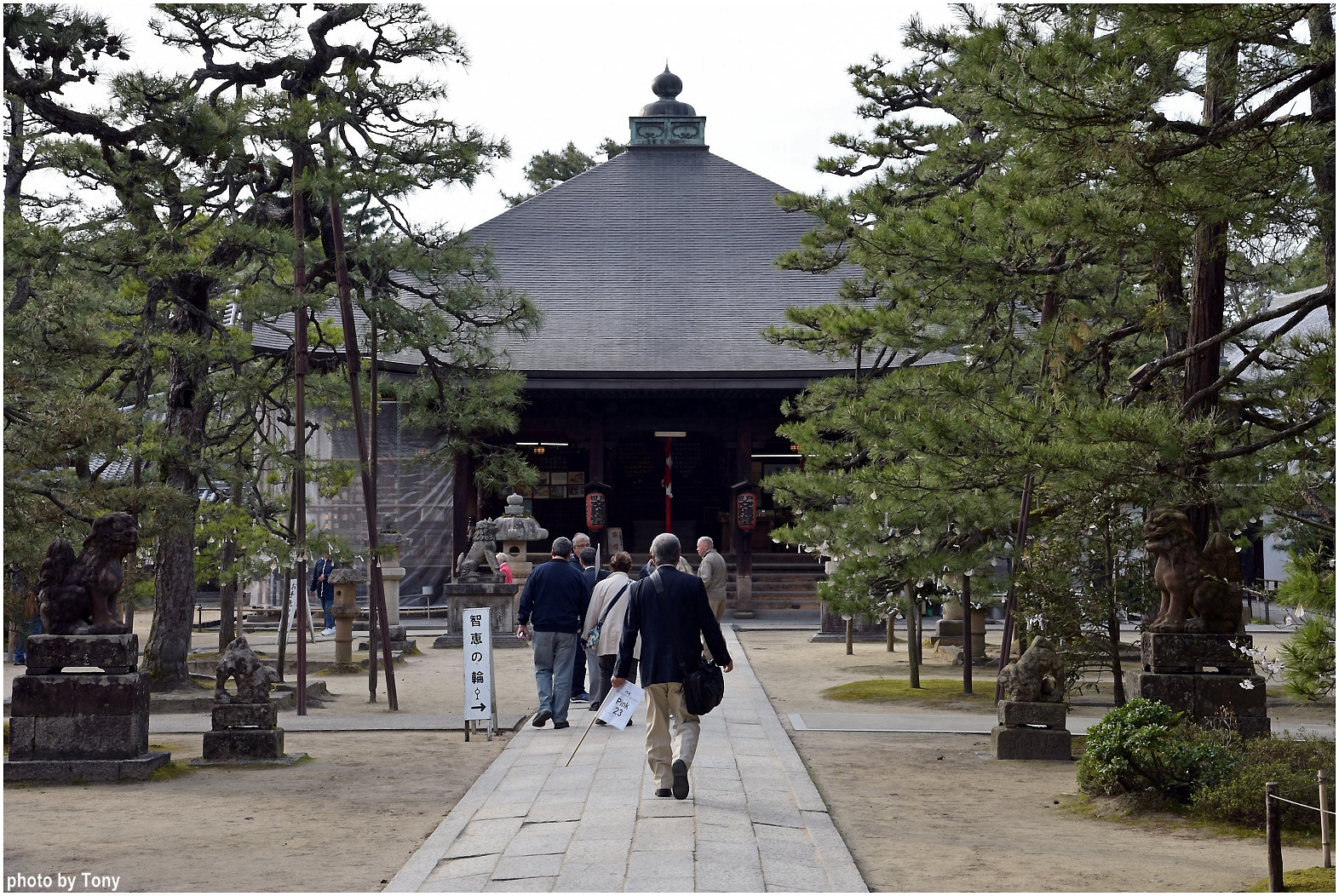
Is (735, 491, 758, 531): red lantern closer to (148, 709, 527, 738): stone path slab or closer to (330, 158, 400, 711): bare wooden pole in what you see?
(330, 158, 400, 711): bare wooden pole

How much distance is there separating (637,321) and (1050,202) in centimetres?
2137

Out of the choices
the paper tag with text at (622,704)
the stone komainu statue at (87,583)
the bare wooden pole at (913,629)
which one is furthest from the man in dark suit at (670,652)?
the bare wooden pole at (913,629)

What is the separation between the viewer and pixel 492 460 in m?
14.9

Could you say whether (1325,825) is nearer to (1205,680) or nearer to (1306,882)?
(1306,882)

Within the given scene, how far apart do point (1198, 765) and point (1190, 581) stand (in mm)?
1611

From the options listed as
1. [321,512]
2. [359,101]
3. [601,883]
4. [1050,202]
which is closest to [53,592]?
[601,883]

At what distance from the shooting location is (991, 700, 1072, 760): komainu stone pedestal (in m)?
9.52

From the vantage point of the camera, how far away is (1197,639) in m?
8.66

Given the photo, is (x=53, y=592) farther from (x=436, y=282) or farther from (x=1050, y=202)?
(x=1050, y=202)

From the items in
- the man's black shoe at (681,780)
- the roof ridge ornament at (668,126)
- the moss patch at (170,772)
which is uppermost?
the roof ridge ornament at (668,126)

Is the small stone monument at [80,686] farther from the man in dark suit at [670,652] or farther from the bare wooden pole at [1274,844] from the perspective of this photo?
the bare wooden pole at [1274,844]

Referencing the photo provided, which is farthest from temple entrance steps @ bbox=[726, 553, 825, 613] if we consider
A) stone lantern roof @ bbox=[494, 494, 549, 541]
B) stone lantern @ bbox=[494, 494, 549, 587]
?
stone lantern roof @ bbox=[494, 494, 549, 541]

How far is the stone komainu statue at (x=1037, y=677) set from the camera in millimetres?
9500

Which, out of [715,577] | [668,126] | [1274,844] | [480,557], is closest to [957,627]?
[480,557]
